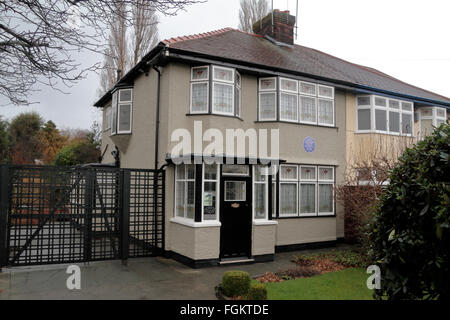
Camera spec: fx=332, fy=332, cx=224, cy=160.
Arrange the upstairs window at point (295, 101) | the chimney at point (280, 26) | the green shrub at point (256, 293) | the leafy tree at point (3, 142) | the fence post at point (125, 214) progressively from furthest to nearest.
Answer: the leafy tree at point (3, 142) → the chimney at point (280, 26) → the upstairs window at point (295, 101) → the fence post at point (125, 214) → the green shrub at point (256, 293)

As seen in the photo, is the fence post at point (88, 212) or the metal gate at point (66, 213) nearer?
the metal gate at point (66, 213)

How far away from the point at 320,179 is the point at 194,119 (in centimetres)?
530

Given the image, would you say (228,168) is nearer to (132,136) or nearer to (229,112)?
(229,112)

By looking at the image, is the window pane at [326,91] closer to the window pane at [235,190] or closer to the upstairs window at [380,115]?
the upstairs window at [380,115]

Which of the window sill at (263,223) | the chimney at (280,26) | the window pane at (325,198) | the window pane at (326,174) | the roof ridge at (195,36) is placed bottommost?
the window sill at (263,223)

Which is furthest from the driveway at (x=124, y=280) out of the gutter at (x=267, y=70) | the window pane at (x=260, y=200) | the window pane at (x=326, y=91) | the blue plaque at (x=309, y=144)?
the window pane at (x=326, y=91)

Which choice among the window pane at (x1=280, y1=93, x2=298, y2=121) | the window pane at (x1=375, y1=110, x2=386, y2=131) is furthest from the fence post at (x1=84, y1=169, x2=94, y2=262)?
the window pane at (x1=375, y1=110, x2=386, y2=131)

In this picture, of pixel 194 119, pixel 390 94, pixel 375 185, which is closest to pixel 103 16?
pixel 194 119

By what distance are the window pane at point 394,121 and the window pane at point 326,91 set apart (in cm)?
A: 332

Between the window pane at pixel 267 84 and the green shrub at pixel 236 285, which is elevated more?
the window pane at pixel 267 84

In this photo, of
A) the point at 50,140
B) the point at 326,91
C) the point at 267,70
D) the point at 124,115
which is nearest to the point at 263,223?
the point at 267,70

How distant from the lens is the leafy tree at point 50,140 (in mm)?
31312

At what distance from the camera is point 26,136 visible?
104ft
